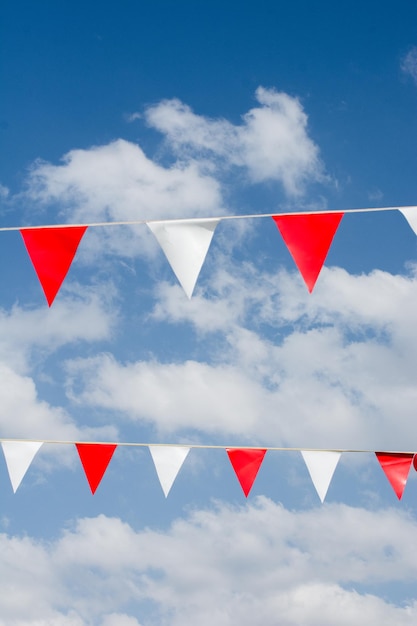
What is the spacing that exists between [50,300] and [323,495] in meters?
2.72

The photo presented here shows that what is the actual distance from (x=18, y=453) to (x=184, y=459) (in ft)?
4.25

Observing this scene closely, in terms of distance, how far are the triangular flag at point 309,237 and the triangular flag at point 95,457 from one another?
7.81 ft

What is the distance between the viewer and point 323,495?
19.8 ft

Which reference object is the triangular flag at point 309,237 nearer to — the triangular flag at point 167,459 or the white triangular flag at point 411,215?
the white triangular flag at point 411,215

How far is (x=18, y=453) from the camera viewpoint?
19.5 feet

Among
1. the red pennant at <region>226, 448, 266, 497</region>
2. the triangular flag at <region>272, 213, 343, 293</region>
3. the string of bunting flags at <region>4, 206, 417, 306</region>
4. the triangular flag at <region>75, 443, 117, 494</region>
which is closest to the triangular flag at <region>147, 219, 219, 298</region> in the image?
the string of bunting flags at <region>4, 206, 417, 306</region>

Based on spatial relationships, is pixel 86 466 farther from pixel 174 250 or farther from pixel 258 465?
pixel 174 250

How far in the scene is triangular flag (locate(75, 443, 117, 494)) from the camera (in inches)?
242

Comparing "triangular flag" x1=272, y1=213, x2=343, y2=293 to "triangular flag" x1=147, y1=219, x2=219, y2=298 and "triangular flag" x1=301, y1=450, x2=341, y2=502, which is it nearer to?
"triangular flag" x1=147, y1=219, x2=219, y2=298

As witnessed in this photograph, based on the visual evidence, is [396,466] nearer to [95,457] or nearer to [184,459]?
[184,459]

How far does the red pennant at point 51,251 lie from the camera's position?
4898 millimetres

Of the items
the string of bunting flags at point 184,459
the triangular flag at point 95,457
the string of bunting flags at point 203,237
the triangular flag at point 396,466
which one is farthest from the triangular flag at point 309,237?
the triangular flag at point 95,457

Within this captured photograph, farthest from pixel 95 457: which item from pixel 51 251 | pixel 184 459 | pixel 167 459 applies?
pixel 51 251

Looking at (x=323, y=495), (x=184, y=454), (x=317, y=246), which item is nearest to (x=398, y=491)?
(x=323, y=495)
